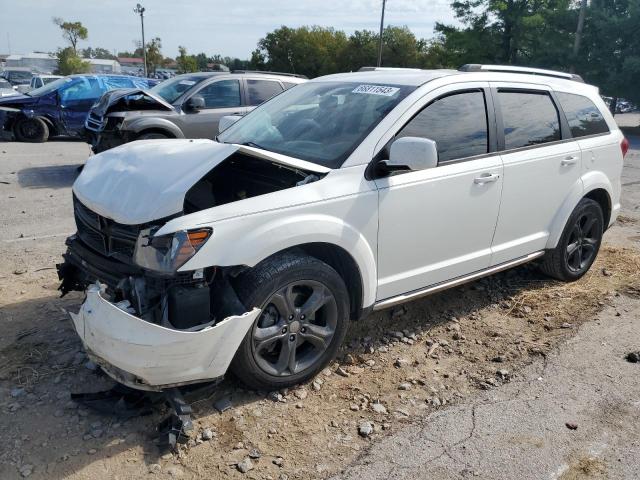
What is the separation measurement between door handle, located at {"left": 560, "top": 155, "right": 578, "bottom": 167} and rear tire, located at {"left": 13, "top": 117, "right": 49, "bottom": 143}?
12.7 m

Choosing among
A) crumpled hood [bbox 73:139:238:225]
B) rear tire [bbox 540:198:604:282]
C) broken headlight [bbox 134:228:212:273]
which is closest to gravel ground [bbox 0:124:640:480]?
rear tire [bbox 540:198:604:282]

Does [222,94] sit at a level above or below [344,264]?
above

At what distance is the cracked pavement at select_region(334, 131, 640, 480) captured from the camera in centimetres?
276

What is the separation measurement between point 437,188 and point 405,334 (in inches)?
45.4

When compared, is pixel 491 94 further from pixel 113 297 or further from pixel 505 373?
pixel 113 297

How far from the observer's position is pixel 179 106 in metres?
9.20

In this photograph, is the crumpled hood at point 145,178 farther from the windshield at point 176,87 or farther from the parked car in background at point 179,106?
the windshield at point 176,87

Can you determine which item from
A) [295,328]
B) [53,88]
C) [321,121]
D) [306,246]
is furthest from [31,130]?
[295,328]

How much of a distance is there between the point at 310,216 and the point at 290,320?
2.03 ft

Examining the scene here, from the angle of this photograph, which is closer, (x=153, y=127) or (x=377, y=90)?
(x=377, y=90)

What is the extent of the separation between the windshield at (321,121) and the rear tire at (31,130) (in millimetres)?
11062

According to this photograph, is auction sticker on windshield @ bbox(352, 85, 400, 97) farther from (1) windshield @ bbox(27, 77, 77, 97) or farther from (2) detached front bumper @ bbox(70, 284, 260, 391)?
(1) windshield @ bbox(27, 77, 77, 97)

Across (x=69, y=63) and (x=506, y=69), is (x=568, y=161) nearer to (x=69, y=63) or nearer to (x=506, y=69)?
(x=506, y=69)

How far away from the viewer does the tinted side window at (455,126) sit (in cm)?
369
